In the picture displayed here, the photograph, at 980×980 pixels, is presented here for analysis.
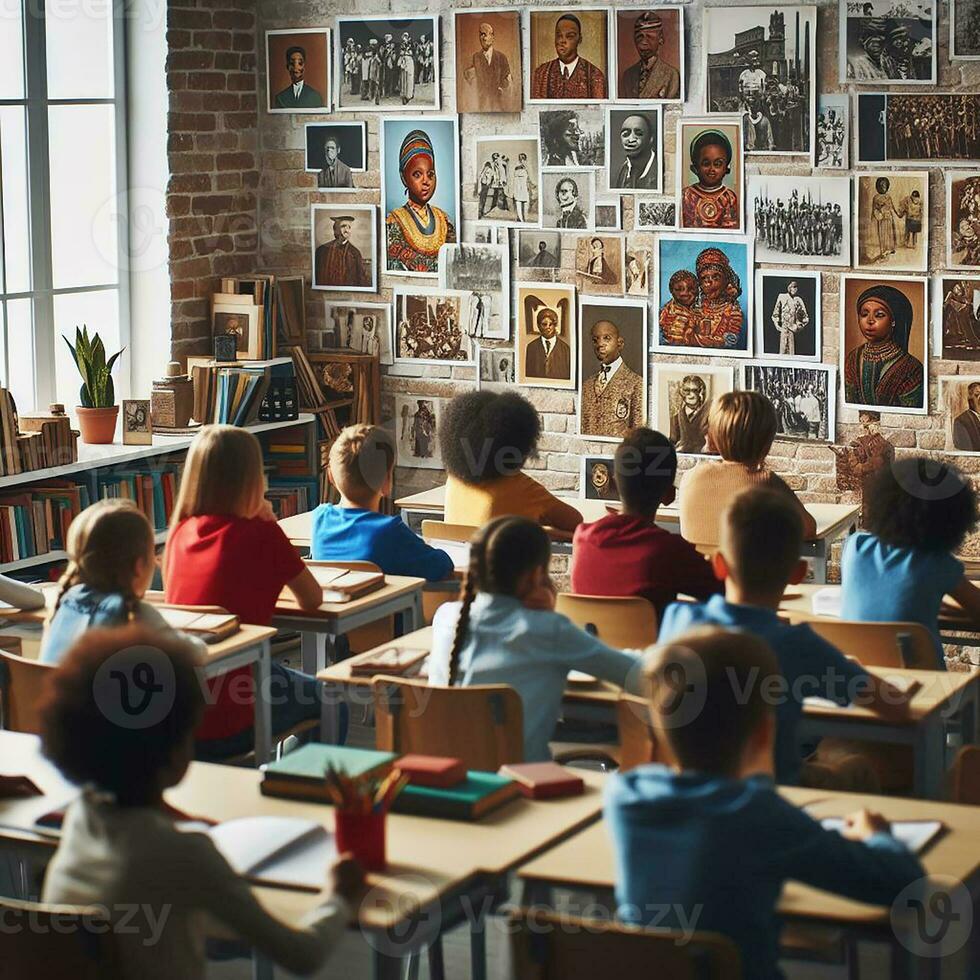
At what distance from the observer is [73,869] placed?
2.71 m

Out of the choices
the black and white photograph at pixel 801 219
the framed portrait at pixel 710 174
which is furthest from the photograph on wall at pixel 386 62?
the black and white photograph at pixel 801 219

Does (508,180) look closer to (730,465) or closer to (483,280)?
(483,280)

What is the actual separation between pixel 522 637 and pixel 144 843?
150cm

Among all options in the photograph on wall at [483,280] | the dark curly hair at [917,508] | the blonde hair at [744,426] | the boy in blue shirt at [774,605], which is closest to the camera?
the boy in blue shirt at [774,605]

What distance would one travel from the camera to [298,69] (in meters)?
8.83

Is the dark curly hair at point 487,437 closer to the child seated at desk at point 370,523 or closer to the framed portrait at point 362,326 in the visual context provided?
the child seated at desk at point 370,523

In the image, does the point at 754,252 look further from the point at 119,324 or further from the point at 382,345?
the point at 119,324

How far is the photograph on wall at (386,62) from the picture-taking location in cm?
846

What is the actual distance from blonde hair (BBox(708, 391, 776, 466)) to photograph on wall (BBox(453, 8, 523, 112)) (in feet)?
9.10

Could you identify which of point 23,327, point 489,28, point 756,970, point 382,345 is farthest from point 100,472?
point 756,970

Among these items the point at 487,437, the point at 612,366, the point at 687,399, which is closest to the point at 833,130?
the point at 687,399

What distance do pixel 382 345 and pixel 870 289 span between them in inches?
101

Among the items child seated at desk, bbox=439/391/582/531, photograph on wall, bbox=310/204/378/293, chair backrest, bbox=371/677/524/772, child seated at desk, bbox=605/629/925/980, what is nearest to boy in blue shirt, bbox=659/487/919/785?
chair backrest, bbox=371/677/524/772

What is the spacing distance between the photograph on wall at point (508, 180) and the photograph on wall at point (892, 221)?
1.58 m
